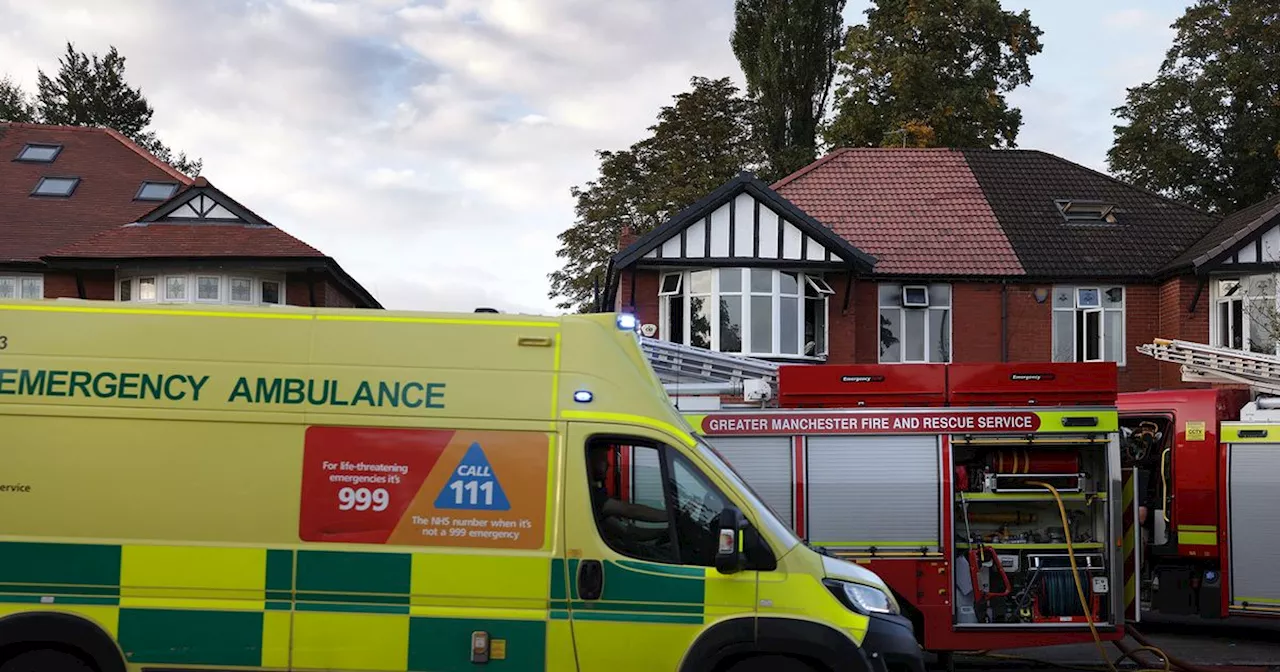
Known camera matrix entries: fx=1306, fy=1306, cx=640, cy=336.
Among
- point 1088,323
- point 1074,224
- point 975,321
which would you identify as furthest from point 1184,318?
point 975,321

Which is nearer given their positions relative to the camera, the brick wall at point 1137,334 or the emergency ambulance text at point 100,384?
the emergency ambulance text at point 100,384

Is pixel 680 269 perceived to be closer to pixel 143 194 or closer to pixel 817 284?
pixel 817 284

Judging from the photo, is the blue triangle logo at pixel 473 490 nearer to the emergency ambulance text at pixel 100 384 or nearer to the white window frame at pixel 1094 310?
the emergency ambulance text at pixel 100 384

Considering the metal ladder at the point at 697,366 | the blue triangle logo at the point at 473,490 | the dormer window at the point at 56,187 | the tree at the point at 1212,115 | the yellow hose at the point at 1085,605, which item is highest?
the tree at the point at 1212,115

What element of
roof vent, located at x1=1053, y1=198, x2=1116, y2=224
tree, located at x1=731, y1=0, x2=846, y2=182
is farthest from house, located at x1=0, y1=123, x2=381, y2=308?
roof vent, located at x1=1053, y1=198, x2=1116, y2=224

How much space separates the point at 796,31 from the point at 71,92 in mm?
36135

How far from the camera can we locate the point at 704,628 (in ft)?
24.1

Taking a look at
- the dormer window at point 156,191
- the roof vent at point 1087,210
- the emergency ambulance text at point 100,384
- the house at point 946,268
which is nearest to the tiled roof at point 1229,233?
the house at point 946,268

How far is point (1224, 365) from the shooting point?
15.4m

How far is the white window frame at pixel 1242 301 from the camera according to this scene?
86.7 feet

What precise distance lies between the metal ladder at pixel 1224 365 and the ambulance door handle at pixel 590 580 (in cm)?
1043

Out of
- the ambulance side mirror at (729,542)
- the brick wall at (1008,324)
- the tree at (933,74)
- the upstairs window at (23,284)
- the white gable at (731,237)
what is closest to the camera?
the ambulance side mirror at (729,542)

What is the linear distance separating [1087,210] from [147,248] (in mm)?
21214

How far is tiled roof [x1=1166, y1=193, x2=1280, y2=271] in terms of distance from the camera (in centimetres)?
2647
